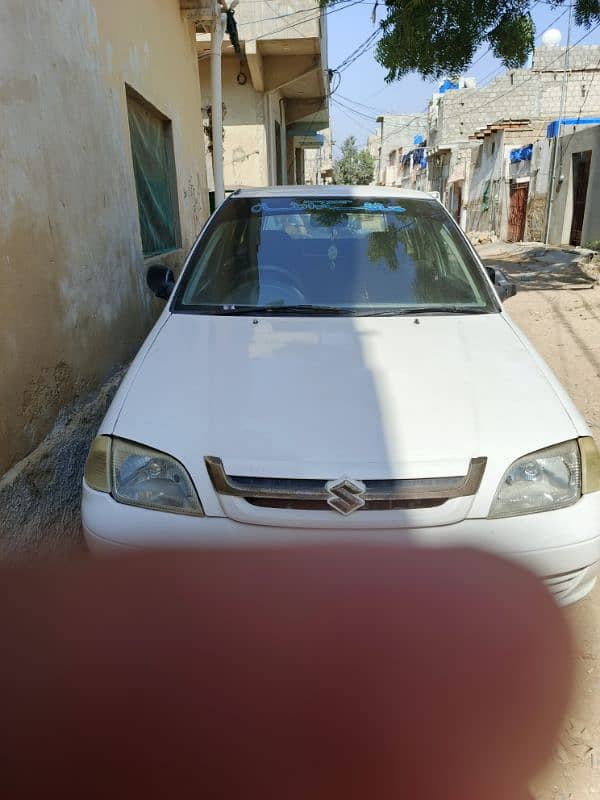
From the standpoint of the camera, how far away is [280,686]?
4.73 ft

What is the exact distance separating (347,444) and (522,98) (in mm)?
33759

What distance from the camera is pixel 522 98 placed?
97.6ft

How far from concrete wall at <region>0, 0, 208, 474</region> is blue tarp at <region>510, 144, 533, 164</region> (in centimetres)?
1774

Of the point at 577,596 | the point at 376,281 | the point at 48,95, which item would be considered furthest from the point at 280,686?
the point at 48,95

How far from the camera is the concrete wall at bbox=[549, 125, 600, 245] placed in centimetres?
1450

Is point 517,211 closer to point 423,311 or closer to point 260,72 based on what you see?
point 260,72

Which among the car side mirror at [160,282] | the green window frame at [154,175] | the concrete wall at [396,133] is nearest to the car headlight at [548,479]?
the car side mirror at [160,282]

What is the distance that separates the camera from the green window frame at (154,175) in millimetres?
5238

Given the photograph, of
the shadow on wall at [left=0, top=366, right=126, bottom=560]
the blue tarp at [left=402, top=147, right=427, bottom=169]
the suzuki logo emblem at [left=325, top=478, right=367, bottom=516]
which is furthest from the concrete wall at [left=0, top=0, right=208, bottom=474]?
the blue tarp at [left=402, top=147, right=427, bottom=169]

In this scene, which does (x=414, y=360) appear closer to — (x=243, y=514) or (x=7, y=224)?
(x=243, y=514)

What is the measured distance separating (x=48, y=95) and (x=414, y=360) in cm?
246

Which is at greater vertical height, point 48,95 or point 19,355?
point 48,95

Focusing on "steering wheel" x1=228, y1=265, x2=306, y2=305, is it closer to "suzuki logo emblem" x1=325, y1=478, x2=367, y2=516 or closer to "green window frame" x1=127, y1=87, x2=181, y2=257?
"suzuki logo emblem" x1=325, y1=478, x2=367, y2=516

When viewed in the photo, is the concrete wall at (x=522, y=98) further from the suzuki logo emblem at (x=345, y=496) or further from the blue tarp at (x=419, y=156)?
the suzuki logo emblem at (x=345, y=496)
